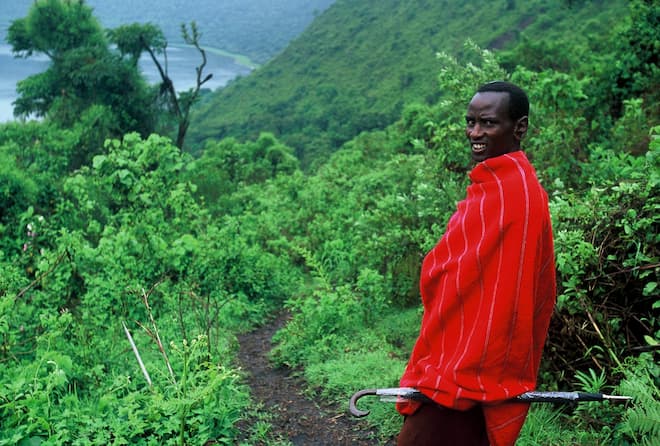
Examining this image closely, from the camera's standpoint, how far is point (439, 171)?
574cm

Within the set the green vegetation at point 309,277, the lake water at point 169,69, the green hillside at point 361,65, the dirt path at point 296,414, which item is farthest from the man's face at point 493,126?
the green hillside at point 361,65

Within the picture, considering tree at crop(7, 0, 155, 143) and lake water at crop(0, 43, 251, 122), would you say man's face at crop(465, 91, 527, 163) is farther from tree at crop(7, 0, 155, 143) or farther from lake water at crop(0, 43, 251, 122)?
lake water at crop(0, 43, 251, 122)

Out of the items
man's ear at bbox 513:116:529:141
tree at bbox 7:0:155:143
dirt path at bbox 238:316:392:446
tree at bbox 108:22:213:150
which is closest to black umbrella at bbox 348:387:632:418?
man's ear at bbox 513:116:529:141

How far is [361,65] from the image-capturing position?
2377 inches

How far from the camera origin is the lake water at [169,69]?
33441mm

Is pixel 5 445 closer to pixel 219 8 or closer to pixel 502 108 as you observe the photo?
pixel 502 108

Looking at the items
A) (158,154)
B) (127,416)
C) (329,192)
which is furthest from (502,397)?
(329,192)

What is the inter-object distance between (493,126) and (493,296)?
51 centimetres

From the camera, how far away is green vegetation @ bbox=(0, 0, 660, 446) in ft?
10.5

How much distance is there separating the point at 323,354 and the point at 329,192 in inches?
242

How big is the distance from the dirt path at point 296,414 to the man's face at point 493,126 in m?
2.18

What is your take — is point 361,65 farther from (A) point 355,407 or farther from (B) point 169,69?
(A) point 355,407

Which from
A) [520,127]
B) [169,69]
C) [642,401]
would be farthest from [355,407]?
[169,69]

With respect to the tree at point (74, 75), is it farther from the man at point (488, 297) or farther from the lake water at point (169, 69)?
the man at point (488, 297)
